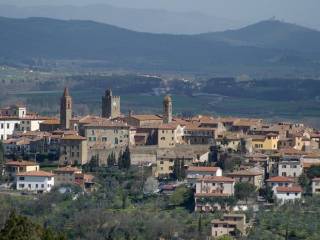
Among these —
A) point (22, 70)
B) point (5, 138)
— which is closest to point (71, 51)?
point (22, 70)

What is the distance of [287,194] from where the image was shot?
46.9 m

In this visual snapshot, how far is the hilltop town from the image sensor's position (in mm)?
46688

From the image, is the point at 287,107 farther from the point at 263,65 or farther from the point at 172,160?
the point at 263,65

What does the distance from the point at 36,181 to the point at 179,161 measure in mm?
4569

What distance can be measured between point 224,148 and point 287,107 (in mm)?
45917

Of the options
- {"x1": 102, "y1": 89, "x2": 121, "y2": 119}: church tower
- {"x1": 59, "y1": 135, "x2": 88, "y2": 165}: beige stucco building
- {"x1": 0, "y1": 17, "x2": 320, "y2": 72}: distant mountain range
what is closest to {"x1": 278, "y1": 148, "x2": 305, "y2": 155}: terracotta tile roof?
{"x1": 59, "y1": 135, "x2": 88, "y2": 165}: beige stucco building

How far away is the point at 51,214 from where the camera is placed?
4622 centimetres

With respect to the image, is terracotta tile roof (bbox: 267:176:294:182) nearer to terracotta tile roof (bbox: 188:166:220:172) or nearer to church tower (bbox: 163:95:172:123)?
terracotta tile roof (bbox: 188:166:220:172)

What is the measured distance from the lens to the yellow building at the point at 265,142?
53006 mm

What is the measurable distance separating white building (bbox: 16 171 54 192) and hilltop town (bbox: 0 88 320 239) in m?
0.03

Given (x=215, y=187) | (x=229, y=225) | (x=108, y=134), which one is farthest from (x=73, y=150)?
(x=229, y=225)

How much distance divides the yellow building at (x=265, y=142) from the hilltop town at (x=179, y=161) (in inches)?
1.3

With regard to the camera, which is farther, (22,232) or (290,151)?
(290,151)

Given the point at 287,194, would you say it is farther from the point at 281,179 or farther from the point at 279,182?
the point at 281,179
